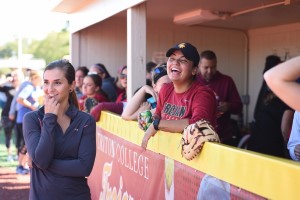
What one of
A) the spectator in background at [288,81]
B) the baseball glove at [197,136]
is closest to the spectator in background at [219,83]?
the baseball glove at [197,136]

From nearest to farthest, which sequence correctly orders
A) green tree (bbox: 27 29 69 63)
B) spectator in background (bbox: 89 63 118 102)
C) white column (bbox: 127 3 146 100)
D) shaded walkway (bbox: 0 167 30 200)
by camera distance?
white column (bbox: 127 3 146 100) < spectator in background (bbox: 89 63 118 102) < shaded walkway (bbox: 0 167 30 200) < green tree (bbox: 27 29 69 63)

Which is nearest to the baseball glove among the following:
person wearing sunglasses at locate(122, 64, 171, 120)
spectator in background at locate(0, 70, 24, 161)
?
person wearing sunglasses at locate(122, 64, 171, 120)

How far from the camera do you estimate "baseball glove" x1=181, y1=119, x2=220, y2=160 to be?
2869mm

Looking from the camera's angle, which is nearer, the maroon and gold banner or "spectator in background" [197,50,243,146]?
the maroon and gold banner

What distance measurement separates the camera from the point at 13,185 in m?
8.19

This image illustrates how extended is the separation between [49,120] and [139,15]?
2.88 m

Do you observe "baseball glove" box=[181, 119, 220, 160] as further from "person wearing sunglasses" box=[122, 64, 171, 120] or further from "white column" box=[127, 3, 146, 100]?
"white column" box=[127, 3, 146, 100]

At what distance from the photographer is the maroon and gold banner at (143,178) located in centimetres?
282

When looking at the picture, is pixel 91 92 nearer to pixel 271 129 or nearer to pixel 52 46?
pixel 271 129

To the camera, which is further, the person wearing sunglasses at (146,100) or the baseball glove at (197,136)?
the person wearing sunglasses at (146,100)

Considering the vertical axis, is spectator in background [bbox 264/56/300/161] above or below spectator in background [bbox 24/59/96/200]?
above

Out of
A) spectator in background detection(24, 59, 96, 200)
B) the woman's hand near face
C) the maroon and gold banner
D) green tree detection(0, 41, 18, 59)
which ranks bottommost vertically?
the maroon and gold banner

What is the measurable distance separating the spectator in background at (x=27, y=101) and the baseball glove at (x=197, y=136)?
6746 mm

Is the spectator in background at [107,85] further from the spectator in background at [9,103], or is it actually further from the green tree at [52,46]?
the green tree at [52,46]
